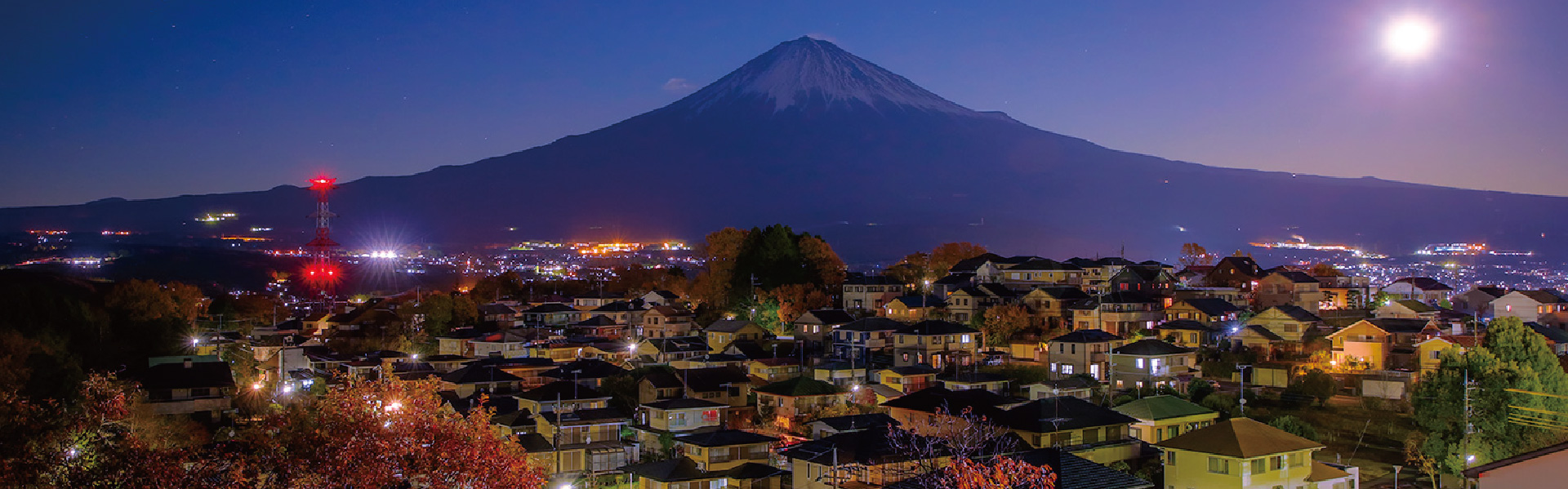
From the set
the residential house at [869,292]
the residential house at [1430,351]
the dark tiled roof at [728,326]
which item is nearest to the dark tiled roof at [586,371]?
the dark tiled roof at [728,326]

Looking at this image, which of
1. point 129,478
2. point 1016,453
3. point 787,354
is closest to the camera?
point 129,478

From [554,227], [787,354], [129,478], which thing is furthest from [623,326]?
[554,227]

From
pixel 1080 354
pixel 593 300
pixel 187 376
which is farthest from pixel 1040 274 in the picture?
pixel 187 376

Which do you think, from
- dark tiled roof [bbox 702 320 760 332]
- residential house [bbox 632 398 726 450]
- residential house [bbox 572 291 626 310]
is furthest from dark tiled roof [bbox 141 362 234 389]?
residential house [bbox 572 291 626 310]

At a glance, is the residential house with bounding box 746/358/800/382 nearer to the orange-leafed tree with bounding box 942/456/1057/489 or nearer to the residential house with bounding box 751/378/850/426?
the residential house with bounding box 751/378/850/426

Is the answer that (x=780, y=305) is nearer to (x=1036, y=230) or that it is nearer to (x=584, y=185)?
(x=1036, y=230)

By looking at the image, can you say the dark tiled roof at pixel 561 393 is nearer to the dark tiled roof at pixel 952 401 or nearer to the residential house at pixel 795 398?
the residential house at pixel 795 398

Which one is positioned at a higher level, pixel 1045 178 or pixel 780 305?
pixel 1045 178
